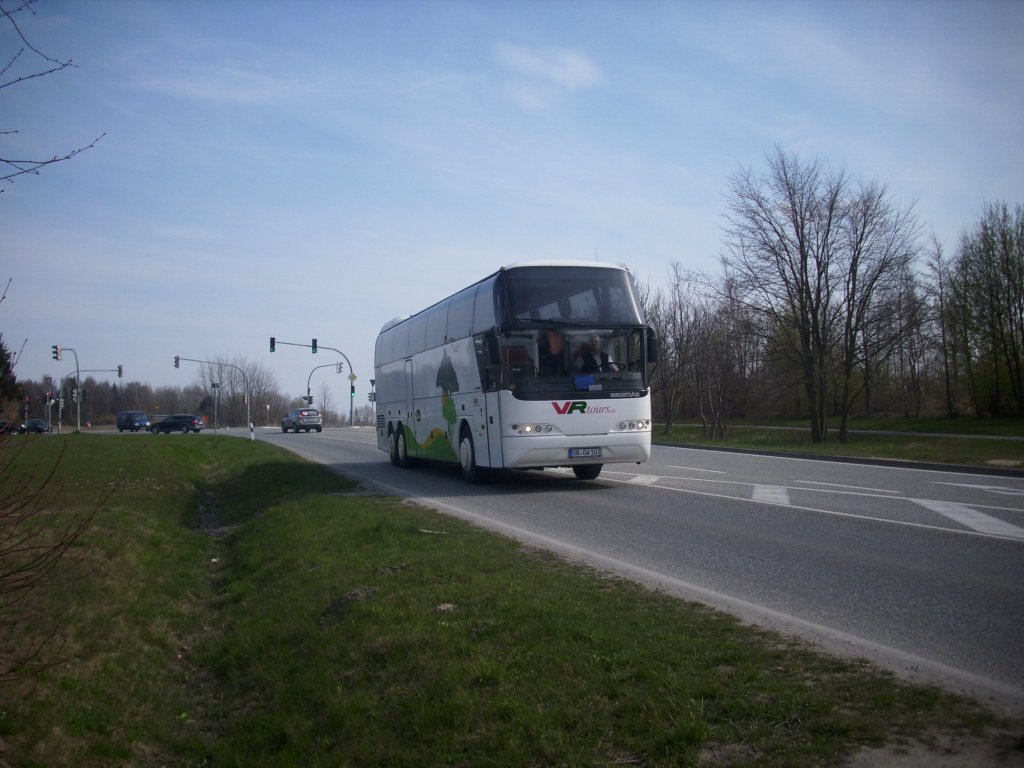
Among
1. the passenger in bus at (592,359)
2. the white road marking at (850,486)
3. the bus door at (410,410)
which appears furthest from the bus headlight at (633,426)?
the bus door at (410,410)

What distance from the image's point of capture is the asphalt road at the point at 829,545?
17.7ft

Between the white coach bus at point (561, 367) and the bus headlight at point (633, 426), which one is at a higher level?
the white coach bus at point (561, 367)

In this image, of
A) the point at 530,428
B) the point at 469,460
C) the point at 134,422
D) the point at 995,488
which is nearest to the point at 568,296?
the point at 530,428

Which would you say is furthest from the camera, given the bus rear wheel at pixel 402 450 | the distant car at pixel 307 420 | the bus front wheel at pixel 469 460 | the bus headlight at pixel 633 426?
the distant car at pixel 307 420

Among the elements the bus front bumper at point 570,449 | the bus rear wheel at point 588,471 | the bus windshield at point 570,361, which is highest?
the bus windshield at point 570,361

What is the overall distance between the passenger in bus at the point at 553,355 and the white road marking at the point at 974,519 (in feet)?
19.7

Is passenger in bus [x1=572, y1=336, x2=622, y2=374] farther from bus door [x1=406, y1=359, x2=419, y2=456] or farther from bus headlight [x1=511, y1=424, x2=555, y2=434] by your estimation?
bus door [x1=406, y1=359, x2=419, y2=456]

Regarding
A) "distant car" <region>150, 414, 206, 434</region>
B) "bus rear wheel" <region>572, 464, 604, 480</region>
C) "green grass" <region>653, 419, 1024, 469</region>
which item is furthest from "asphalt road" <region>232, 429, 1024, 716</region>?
"distant car" <region>150, 414, 206, 434</region>

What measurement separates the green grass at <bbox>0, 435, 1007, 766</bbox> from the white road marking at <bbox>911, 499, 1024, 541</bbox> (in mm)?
4991

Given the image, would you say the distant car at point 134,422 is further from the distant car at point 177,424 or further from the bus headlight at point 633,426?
the bus headlight at point 633,426

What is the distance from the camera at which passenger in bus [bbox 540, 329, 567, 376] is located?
47.3ft

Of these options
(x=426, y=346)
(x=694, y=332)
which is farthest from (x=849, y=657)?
(x=694, y=332)

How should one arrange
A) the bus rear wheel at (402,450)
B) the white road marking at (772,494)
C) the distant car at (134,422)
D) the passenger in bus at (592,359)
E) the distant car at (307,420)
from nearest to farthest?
the white road marking at (772,494) → the passenger in bus at (592,359) → the bus rear wheel at (402,450) → the distant car at (307,420) → the distant car at (134,422)

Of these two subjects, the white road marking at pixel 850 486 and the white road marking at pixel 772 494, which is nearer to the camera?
the white road marking at pixel 772 494
